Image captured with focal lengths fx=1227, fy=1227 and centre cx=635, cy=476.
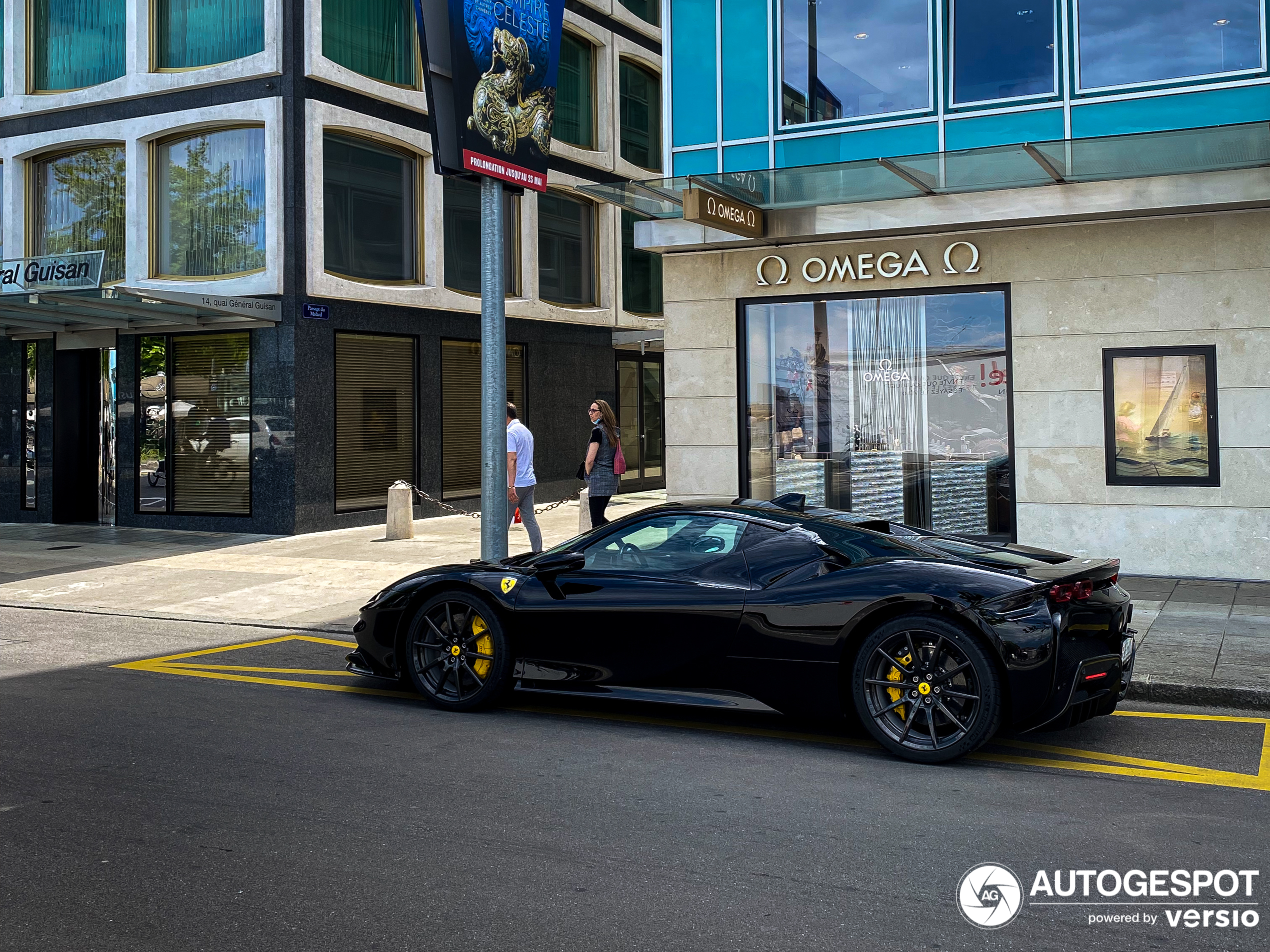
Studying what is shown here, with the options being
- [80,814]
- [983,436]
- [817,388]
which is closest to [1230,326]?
[983,436]

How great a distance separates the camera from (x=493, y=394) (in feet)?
34.1

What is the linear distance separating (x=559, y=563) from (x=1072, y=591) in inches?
110

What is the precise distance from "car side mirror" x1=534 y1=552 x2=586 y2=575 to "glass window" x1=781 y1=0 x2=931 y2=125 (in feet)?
27.2

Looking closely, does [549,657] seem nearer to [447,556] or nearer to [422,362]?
[447,556]

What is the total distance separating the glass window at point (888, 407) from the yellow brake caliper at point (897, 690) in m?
7.53

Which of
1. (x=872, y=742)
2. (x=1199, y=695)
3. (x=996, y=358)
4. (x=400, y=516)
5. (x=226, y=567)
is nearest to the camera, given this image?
(x=872, y=742)

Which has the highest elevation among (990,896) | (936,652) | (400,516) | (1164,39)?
(1164,39)

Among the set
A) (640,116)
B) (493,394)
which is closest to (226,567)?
(493,394)

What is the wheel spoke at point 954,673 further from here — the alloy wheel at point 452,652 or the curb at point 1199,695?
the alloy wheel at point 452,652

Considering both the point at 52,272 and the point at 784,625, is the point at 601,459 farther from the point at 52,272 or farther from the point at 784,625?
the point at 52,272

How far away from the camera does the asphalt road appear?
156 inches

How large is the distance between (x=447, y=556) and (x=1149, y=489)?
8.25 meters

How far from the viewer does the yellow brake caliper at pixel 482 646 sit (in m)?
7.11

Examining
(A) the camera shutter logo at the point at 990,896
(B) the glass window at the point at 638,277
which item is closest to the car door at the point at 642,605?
(A) the camera shutter logo at the point at 990,896
